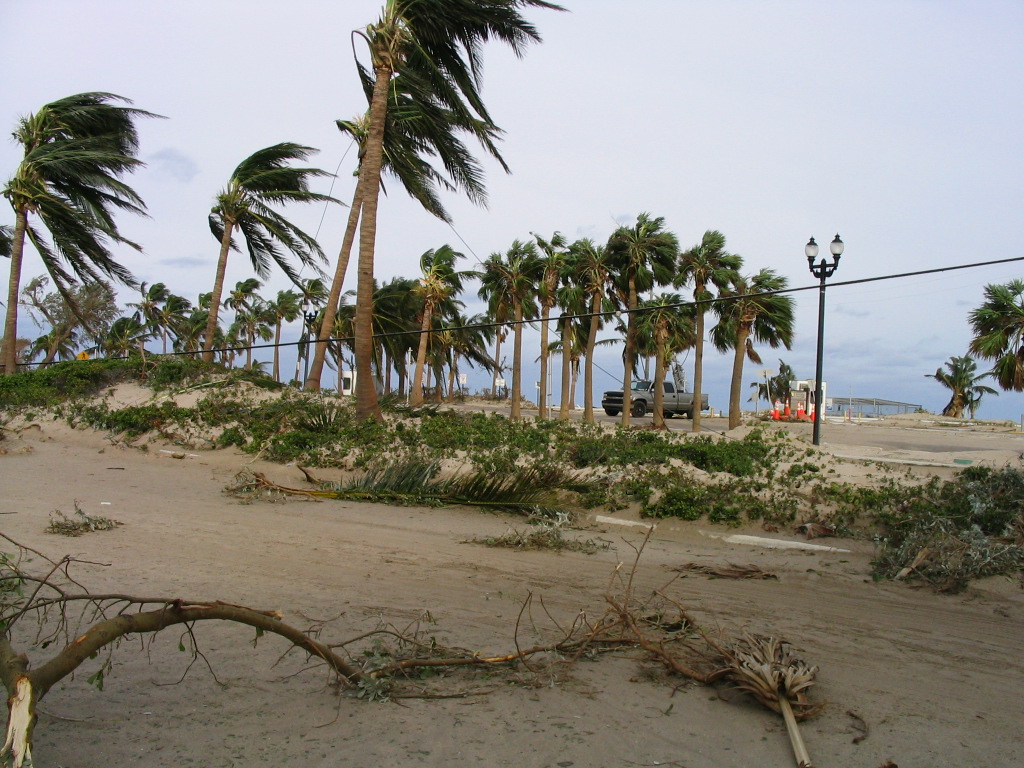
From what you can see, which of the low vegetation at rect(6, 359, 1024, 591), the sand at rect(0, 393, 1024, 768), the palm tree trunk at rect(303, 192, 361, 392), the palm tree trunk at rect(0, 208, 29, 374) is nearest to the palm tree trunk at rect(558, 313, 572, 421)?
the palm tree trunk at rect(303, 192, 361, 392)

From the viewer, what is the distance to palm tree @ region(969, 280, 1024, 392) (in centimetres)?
2309

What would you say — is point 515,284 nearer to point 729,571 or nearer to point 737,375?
point 737,375

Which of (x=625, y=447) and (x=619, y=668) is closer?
(x=619, y=668)

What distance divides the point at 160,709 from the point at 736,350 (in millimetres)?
25308

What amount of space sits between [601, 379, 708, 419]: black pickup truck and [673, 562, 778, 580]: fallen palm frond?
31.6 meters

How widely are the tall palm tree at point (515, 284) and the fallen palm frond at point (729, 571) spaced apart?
75.9 ft

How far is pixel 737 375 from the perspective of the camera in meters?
27.1

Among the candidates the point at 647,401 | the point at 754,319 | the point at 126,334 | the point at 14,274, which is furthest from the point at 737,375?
the point at 126,334

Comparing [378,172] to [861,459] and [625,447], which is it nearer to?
[625,447]

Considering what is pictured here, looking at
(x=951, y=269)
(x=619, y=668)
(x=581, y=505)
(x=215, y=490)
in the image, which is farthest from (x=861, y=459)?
(x=215, y=490)

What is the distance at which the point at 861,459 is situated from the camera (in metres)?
11.6

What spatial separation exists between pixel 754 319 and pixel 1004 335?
25.4ft

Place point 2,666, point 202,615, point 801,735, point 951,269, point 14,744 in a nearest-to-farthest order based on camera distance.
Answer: point 14,744 < point 2,666 < point 202,615 < point 801,735 < point 951,269

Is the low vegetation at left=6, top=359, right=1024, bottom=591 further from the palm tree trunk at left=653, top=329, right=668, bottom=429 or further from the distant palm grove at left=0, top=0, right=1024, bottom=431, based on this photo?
the palm tree trunk at left=653, top=329, right=668, bottom=429
